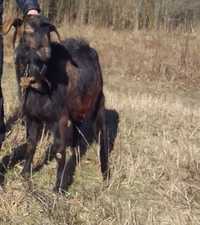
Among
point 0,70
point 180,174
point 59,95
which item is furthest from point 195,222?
point 0,70

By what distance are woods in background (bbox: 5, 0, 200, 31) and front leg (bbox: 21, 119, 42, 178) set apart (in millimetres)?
11797

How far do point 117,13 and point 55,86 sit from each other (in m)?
12.5

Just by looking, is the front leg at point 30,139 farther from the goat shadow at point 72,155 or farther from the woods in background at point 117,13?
the woods in background at point 117,13

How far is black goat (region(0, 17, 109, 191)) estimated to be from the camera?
4.89 m

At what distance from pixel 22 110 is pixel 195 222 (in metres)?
1.83

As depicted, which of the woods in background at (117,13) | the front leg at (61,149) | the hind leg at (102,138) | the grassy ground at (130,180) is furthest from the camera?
the woods in background at (117,13)

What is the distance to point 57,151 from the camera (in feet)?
17.7

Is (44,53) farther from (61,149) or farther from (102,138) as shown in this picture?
(102,138)

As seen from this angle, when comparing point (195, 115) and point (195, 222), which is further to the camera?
point (195, 115)

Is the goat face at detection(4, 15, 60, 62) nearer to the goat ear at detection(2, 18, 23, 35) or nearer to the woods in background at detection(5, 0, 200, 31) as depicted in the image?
the goat ear at detection(2, 18, 23, 35)

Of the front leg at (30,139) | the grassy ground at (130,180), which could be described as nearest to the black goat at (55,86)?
the front leg at (30,139)

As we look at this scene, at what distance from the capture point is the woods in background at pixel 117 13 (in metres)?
17.3

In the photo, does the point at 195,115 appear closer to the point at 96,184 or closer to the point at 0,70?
the point at 96,184

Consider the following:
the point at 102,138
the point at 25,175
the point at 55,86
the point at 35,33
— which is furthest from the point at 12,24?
the point at 102,138
